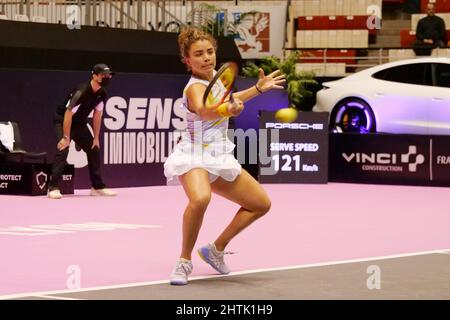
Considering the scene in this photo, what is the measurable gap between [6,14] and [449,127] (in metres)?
8.47

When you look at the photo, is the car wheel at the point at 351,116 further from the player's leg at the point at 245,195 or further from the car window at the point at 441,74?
the player's leg at the point at 245,195

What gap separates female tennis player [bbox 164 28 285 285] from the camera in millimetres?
9156

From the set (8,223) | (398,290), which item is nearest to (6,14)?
(8,223)

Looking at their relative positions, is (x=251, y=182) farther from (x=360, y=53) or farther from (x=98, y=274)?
(x=360, y=53)

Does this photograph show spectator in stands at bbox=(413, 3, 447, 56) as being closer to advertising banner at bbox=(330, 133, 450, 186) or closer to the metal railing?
the metal railing

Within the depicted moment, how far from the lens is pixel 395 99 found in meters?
23.5

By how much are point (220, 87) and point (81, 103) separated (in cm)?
898

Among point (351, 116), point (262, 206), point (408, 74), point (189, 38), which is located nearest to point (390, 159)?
point (351, 116)

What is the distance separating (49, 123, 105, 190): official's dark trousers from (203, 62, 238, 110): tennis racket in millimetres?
8886

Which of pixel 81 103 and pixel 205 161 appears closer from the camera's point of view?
pixel 205 161

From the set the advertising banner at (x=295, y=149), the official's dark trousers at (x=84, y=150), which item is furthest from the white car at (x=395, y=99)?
the official's dark trousers at (x=84, y=150)

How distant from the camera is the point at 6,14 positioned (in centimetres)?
2291

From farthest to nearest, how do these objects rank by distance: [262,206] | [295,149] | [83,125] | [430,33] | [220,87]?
[430,33] → [295,149] → [83,125] → [262,206] → [220,87]

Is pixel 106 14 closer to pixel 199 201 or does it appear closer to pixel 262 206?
pixel 262 206
